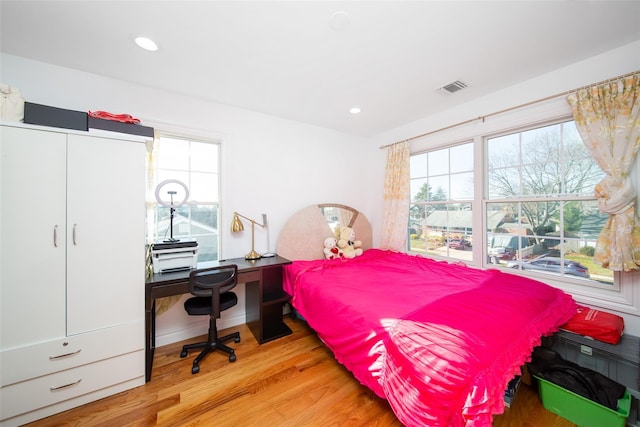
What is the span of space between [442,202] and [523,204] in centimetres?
79

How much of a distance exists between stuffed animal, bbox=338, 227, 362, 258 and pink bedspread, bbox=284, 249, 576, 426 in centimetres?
70

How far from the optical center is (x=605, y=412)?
1.29 m

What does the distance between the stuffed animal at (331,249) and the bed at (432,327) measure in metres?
0.54

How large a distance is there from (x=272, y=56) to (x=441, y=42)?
4.22ft

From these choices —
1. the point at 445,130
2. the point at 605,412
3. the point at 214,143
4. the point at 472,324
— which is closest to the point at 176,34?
the point at 214,143

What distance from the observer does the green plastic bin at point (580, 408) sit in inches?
50.2

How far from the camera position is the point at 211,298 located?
2002 millimetres

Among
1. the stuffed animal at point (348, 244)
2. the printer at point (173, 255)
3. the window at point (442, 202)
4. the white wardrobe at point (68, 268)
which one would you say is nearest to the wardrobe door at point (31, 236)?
the white wardrobe at point (68, 268)

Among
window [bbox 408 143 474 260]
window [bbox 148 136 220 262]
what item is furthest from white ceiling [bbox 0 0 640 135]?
window [bbox 408 143 474 260]

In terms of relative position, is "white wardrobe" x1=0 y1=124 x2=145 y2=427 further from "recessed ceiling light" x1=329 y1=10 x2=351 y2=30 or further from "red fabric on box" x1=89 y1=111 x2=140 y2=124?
"recessed ceiling light" x1=329 y1=10 x2=351 y2=30

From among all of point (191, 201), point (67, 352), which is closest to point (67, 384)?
point (67, 352)

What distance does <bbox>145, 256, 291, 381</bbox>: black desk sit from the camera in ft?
6.08

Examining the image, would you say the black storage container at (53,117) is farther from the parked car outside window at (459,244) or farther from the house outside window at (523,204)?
the parked car outside window at (459,244)

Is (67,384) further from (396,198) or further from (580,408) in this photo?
(396,198)
